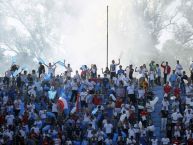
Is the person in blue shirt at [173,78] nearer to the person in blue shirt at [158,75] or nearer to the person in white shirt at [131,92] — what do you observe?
the person in blue shirt at [158,75]

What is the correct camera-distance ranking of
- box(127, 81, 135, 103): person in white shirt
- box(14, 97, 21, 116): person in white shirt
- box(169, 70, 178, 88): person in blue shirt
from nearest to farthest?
box(14, 97, 21, 116): person in white shirt < box(127, 81, 135, 103): person in white shirt < box(169, 70, 178, 88): person in blue shirt

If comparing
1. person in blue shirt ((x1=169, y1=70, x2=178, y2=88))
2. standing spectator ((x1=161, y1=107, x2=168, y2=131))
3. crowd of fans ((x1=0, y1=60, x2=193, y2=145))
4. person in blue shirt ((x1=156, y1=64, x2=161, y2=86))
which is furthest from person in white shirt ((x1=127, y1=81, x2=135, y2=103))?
person in blue shirt ((x1=156, y1=64, x2=161, y2=86))

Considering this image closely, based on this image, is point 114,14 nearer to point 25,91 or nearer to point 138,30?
point 138,30

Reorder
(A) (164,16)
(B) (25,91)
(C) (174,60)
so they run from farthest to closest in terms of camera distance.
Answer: (A) (164,16) < (C) (174,60) < (B) (25,91)

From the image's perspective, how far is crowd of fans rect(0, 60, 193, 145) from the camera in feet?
115

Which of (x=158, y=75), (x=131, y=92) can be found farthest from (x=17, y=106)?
(x=158, y=75)

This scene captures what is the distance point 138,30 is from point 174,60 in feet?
19.5

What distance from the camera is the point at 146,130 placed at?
116 ft

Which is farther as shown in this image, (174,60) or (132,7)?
(132,7)

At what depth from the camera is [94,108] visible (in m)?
37.5

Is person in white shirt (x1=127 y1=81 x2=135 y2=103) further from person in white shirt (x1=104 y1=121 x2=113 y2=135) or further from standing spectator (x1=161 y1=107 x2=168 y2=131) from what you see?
person in white shirt (x1=104 y1=121 x2=113 y2=135)

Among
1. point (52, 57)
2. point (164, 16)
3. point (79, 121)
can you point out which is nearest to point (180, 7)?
point (164, 16)

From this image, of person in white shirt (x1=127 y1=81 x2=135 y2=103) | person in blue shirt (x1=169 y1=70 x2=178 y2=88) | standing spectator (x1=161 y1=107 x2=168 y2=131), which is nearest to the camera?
standing spectator (x1=161 y1=107 x2=168 y2=131)

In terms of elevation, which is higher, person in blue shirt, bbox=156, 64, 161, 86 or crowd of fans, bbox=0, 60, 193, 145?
person in blue shirt, bbox=156, 64, 161, 86
